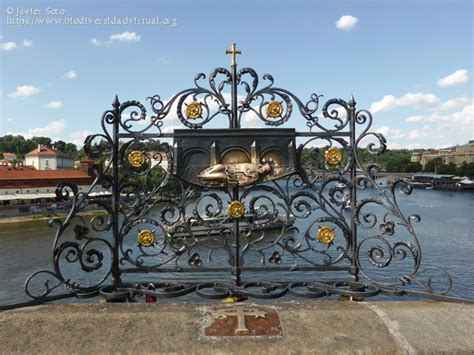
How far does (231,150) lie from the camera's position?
175 inches

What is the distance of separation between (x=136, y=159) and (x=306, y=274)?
18218 mm

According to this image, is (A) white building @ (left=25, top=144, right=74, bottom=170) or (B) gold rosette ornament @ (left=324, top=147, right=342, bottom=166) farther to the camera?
(A) white building @ (left=25, top=144, right=74, bottom=170)

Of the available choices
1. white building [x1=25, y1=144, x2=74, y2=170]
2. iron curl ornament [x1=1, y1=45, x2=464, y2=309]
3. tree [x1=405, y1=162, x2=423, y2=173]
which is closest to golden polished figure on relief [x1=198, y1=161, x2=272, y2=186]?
iron curl ornament [x1=1, y1=45, x2=464, y2=309]

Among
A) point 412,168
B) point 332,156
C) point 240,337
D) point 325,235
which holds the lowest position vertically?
point 240,337

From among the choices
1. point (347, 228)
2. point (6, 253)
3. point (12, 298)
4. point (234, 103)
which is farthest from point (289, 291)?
point (6, 253)

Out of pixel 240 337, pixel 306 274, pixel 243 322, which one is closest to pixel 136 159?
pixel 243 322

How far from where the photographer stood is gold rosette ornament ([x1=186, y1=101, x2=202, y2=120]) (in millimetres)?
4496

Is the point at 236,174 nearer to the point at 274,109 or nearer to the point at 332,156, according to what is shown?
the point at 274,109

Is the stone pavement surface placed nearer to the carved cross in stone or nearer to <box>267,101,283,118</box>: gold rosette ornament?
the carved cross in stone

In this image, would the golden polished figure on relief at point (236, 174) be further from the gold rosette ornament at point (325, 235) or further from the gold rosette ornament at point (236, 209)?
the gold rosette ornament at point (325, 235)

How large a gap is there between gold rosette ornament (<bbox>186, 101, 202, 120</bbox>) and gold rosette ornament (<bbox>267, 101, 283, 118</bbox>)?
2.61 ft

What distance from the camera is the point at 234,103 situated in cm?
454

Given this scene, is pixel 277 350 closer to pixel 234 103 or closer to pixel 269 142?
pixel 269 142

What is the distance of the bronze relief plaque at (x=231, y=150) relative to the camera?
4.43 meters
